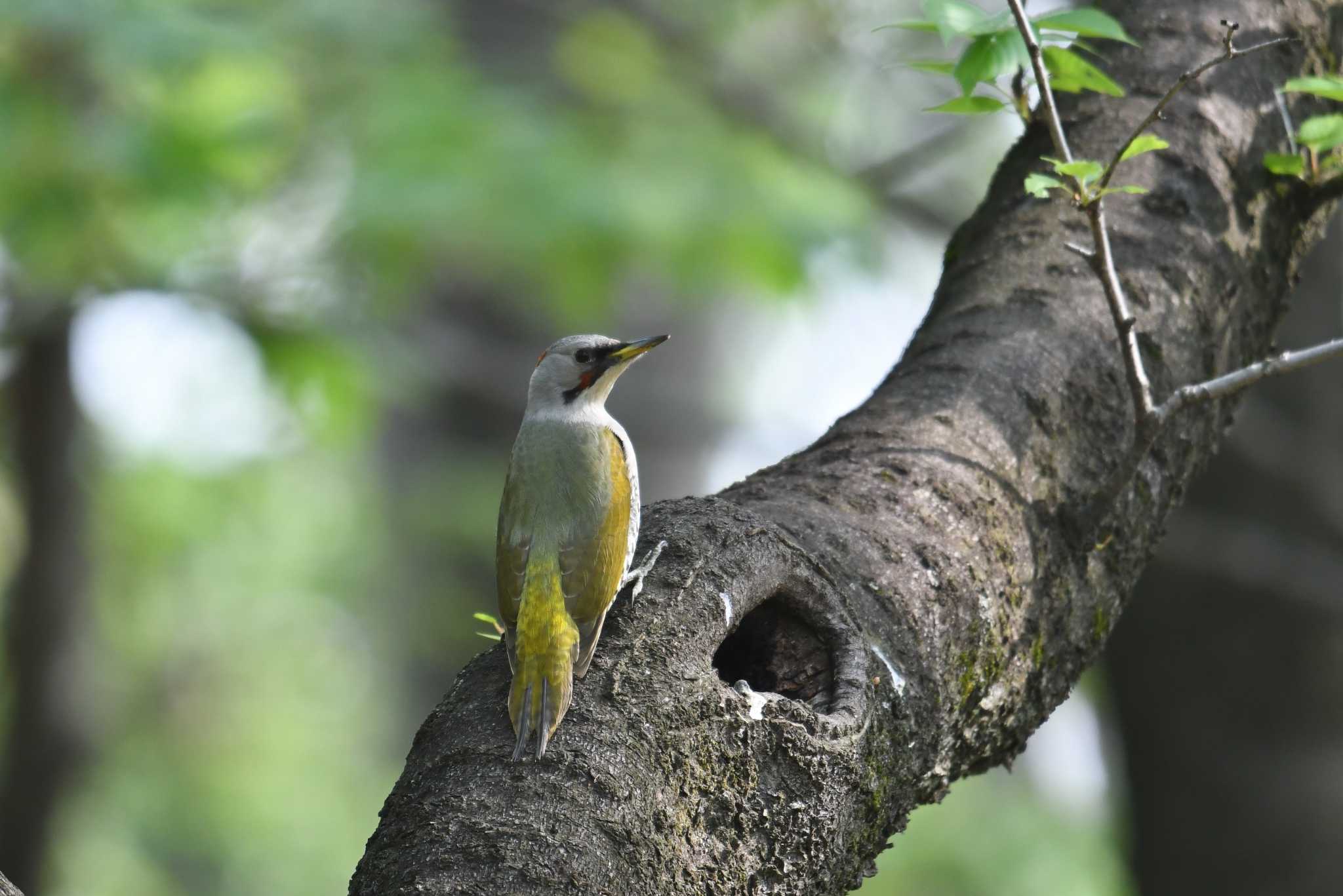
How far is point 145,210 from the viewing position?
6355 millimetres

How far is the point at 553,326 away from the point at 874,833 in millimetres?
9866

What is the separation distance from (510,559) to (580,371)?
0.94 m

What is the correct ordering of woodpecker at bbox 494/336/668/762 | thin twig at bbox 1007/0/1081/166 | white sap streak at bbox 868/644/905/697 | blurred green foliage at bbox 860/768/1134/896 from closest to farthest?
1. woodpecker at bbox 494/336/668/762
2. white sap streak at bbox 868/644/905/697
3. thin twig at bbox 1007/0/1081/166
4. blurred green foliage at bbox 860/768/1134/896

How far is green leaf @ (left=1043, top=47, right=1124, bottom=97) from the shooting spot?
8.40 ft

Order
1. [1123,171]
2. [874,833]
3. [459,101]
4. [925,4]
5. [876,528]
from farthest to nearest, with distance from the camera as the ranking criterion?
[459,101]
[1123,171]
[925,4]
[876,528]
[874,833]

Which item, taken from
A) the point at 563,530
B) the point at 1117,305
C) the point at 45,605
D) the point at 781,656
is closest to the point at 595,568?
the point at 563,530

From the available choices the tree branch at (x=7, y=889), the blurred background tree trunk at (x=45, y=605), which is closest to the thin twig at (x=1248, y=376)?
the tree branch at (x=7, y=889)

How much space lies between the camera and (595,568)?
245 cm

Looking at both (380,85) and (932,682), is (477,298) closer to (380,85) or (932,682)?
(380,85)

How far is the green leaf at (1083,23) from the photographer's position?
249cm

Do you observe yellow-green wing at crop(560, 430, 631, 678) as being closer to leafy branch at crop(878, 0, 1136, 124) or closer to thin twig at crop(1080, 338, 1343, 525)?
thin twig at crop(1080, 338, 1343, 525)

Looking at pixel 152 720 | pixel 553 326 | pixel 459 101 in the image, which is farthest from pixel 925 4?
pixel 152 720

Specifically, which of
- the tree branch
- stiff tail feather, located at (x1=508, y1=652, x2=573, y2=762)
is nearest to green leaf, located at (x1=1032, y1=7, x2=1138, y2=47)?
stiff tail feather, located at (x1=508, y1=652, x2=573, y2=762)

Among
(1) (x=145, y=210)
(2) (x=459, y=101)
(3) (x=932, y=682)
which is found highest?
(2) (x=459, y=101)
